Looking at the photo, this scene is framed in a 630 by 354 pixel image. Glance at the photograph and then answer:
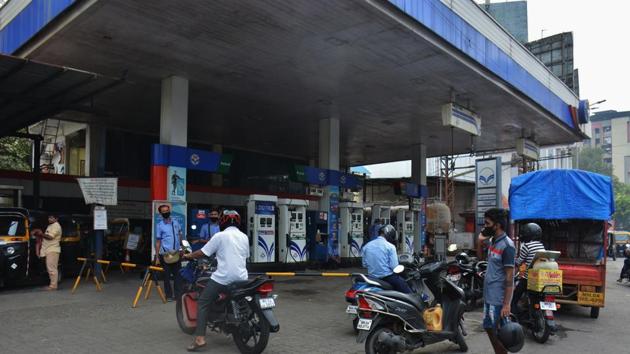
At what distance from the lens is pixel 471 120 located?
16359 mm

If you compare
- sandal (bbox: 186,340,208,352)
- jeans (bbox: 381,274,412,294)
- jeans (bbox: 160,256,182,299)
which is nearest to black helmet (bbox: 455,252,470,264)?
jeans (bbox: 381,274,412,294)

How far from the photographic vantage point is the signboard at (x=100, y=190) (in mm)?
11680

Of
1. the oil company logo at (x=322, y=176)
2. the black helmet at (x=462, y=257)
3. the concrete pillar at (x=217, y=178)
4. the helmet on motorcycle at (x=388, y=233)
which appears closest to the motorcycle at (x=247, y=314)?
the helmet on motorcycle at (x=388, y=233)

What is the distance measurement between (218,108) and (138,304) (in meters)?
10.2

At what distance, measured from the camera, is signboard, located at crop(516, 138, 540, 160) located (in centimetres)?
2144

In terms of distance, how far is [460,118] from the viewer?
51.3ft

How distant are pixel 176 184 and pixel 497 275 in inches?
395

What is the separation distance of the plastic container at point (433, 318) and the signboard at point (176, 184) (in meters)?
9.04

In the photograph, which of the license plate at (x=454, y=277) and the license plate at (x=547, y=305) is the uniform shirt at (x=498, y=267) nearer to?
the license plate at (x=454, y=277)

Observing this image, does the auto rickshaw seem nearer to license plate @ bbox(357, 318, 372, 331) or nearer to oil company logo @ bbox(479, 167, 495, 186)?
oil company logo @ bbox(479, 167, 495, 186)

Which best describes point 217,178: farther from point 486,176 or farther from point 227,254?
point 227,254

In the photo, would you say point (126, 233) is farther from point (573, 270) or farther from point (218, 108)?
point (573, 270)

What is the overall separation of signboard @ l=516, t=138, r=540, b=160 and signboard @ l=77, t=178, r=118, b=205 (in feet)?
54.3

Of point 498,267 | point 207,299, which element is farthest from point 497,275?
point 207,299
